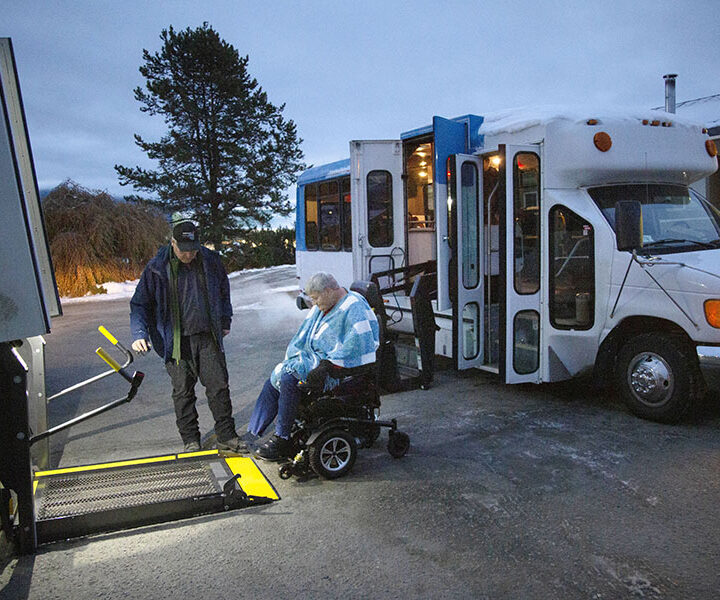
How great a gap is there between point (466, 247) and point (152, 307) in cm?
342

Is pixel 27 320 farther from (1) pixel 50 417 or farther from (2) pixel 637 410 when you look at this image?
(2) pixel 637 410

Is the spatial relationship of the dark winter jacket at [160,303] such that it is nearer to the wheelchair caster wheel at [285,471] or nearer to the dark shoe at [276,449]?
the dark shoe at [276,449]

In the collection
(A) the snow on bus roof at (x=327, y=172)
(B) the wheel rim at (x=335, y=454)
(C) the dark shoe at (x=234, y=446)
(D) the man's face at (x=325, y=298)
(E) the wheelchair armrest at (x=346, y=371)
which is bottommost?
(C) the dark shoe at (x=234, y=446)

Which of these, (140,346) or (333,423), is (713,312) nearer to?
(333,423)

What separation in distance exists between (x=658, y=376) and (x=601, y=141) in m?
2.24

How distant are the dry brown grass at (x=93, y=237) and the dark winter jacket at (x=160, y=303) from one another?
1579 cm

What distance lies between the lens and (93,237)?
2003 cm

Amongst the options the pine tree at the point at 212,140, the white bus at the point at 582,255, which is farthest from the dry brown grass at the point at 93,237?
the white bus at the point at 582,255

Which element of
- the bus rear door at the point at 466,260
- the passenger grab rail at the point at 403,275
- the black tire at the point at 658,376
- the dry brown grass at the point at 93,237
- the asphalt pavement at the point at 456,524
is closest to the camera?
the asphalt pavement at the point at 456,524

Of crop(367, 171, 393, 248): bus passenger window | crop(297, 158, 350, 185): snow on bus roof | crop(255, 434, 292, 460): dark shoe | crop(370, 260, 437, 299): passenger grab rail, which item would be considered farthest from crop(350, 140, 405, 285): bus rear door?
crop(255, 434, 292, 460): dark shoe

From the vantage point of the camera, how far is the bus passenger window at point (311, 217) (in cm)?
1138

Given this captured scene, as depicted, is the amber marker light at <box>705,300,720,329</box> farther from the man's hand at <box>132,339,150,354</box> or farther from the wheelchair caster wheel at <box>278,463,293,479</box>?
the man's hand at <box>132,339,150,354</box>

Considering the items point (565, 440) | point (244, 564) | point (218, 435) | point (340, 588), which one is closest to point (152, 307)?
point (218, 435)

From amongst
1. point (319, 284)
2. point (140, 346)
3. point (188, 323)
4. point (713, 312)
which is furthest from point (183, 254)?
point (713, 312)
